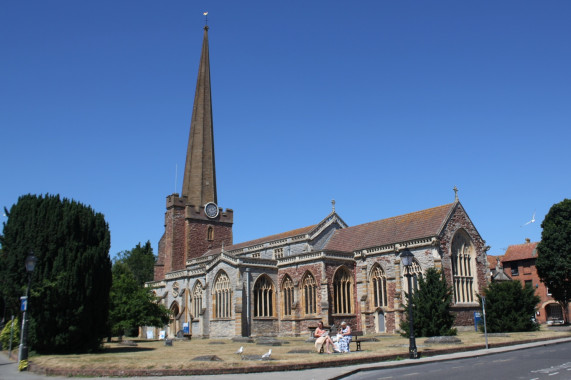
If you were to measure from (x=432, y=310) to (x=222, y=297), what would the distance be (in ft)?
66.2

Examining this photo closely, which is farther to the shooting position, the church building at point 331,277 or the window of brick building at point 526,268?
the window of brick building at point 526,268

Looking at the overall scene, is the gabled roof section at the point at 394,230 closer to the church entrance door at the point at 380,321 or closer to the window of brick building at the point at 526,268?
the church entrance door at the point at 380,321

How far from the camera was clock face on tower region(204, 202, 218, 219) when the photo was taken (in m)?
60.5

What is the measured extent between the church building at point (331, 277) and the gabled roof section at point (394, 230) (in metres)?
0.11

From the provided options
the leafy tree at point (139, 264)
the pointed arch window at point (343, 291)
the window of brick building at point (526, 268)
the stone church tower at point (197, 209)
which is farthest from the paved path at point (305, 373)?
the leafy tree at point (139, 264)

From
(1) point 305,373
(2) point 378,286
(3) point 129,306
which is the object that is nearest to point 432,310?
(2) point 378,286

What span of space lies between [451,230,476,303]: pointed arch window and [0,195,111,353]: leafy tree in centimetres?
2467

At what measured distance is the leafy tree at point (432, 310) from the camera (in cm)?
2923

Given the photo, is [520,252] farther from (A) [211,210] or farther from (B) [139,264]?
(B) [139,264]

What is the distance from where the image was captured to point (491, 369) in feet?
51.8

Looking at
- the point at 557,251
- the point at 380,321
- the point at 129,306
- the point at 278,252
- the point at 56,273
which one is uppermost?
the point at 278,252

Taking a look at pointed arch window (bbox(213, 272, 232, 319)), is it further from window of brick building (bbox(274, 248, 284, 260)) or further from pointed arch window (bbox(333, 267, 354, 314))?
pointed arch window (bbox(333, 267, 354, 314))

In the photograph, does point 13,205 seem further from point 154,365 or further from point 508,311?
point 508,311

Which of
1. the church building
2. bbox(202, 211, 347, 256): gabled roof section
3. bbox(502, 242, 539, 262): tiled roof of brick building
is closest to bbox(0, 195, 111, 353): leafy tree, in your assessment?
the church building
